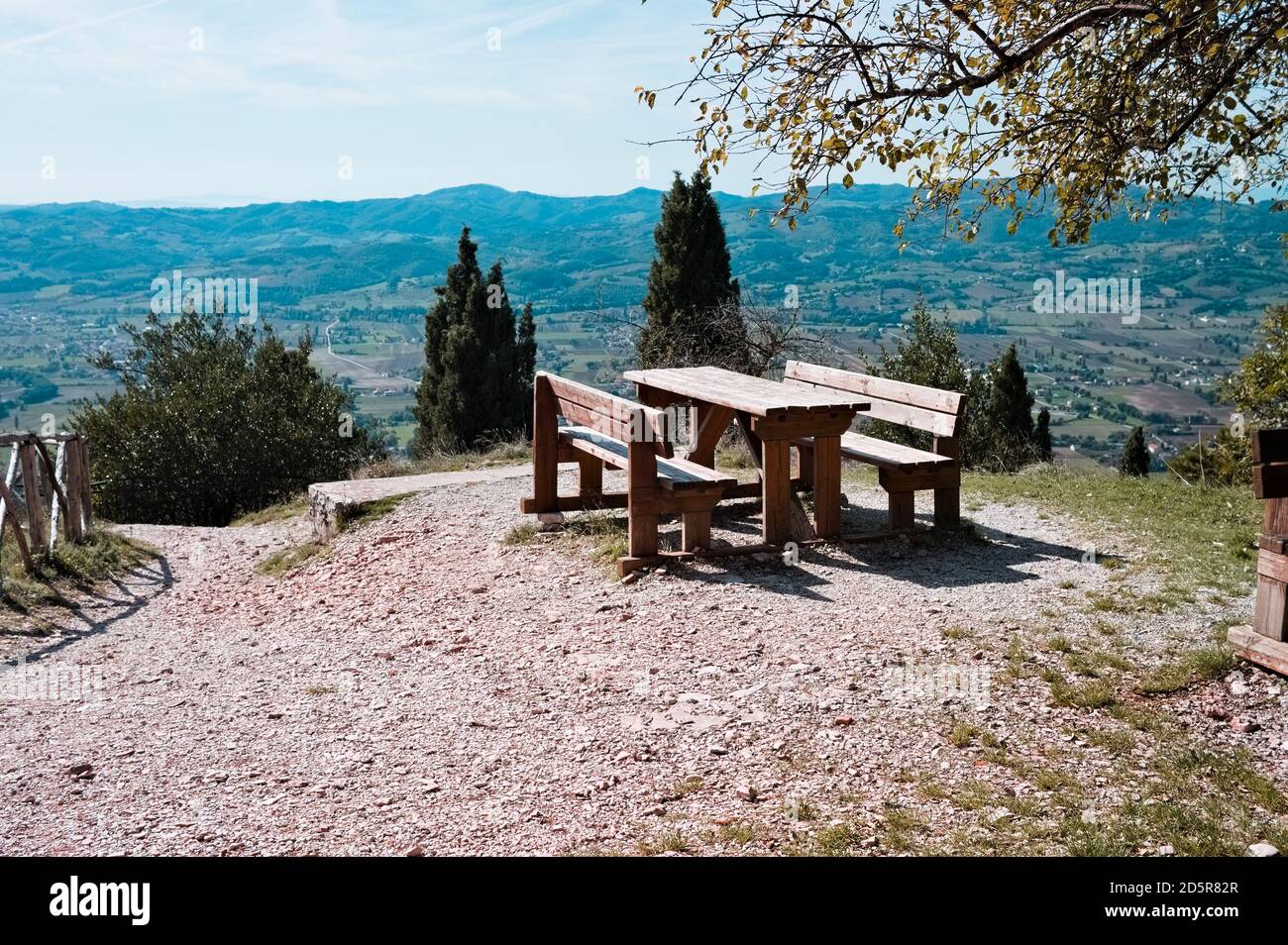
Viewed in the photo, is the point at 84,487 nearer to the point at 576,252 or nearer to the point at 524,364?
the point at 524,364

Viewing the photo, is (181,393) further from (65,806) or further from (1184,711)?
(1184,711)

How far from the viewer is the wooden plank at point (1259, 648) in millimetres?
4746

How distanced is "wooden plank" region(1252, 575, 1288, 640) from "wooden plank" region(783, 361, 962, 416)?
2.84 m

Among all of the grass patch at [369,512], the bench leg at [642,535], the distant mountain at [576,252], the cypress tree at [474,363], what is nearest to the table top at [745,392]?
the bench leg at [642,535]

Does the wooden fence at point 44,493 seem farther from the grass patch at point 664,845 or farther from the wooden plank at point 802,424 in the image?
the grass patch at point 664,845

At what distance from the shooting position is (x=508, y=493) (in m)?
10.5

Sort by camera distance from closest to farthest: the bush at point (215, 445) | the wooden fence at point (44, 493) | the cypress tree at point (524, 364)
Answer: the wooden fence at point (44, 493) → the bush at point (215, 445) → the cypress tree at point (524, 364)

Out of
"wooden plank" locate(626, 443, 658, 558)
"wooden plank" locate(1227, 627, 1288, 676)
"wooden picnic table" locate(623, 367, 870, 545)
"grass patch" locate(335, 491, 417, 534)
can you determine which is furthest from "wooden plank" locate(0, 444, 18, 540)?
"wooden plank" locate(1227, 627, 1288, 676)

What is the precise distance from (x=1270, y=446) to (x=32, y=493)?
364 inches

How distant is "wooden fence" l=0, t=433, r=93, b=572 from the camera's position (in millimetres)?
8625

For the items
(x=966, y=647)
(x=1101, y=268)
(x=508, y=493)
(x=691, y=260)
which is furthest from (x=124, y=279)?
(x=966, y=647)

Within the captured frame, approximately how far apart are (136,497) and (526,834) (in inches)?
685

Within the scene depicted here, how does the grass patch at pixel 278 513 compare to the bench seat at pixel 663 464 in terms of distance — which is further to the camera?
the grass patch at pixel 278 513

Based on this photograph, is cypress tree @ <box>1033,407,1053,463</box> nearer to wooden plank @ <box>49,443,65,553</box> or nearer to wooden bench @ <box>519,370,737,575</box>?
wooden bench @ <box>519,370,737,575</box>
